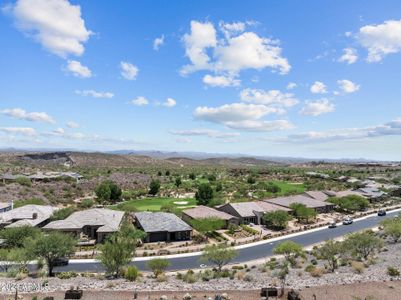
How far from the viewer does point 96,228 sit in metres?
55.4

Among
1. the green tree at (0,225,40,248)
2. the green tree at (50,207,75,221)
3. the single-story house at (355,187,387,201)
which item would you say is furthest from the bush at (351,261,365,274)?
the single-story house at (355,187,387,201)

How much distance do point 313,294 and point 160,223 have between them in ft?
107

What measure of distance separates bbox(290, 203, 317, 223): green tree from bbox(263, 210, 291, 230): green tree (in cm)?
551

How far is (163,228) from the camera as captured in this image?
181 feet

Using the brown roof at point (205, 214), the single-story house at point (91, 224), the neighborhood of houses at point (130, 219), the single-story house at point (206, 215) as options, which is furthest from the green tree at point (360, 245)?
the single-story house at point (91, 224)

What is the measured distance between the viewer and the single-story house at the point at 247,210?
66.9 m

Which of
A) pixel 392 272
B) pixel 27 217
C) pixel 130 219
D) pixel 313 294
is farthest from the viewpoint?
pixel 130 219

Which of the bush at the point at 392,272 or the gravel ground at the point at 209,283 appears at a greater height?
the bush at the point at 392,272

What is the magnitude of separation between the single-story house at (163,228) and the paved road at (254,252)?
29.0 feet

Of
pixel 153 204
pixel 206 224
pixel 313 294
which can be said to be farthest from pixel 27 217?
pixel 313 294

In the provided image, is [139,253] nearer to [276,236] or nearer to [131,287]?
[131,287]

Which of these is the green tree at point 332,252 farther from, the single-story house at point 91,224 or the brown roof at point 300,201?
the brown roof at point 300,201

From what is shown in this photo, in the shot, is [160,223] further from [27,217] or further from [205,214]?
[27,217]

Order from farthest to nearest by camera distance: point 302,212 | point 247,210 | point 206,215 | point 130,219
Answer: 1. point 302,212
2. point 247,210
3. point 130,219
4. point 206,215
